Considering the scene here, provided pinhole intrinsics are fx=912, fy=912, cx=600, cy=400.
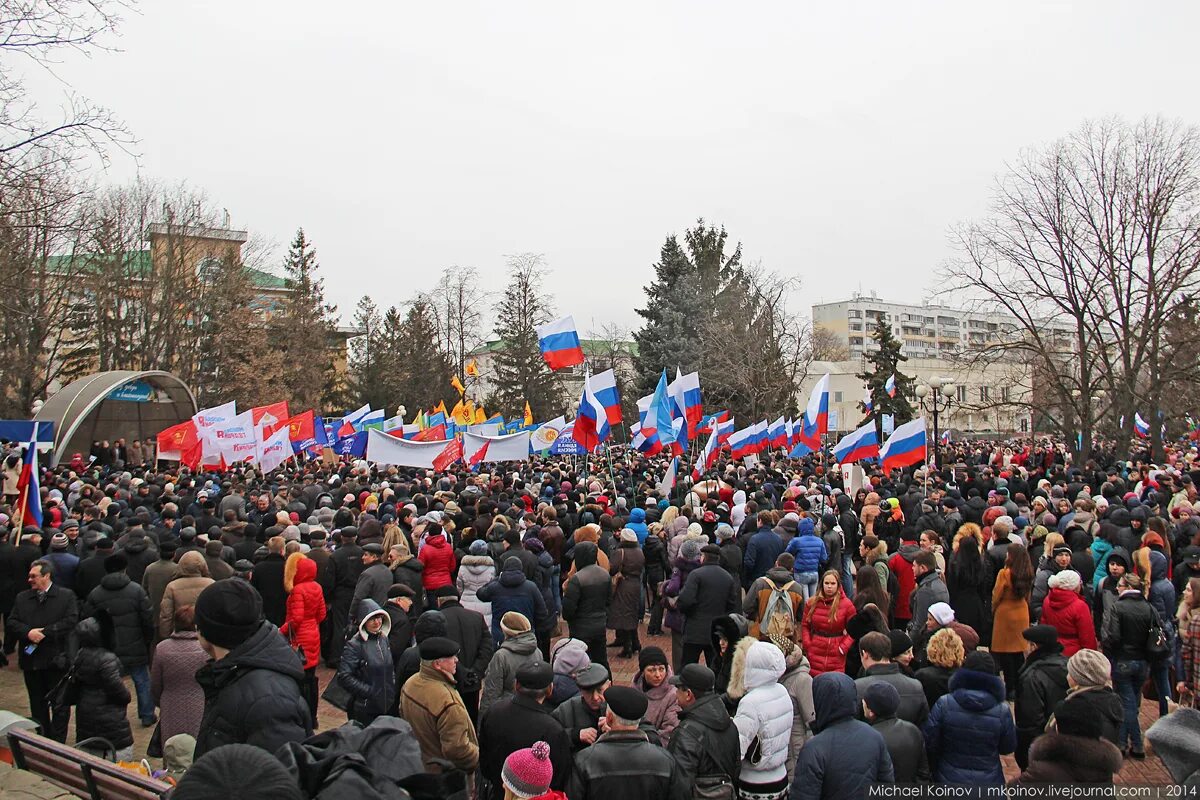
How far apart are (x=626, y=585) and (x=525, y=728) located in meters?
5.57

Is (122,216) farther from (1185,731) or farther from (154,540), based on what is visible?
(1185,731)

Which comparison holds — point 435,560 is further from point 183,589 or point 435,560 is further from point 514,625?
point 514,625

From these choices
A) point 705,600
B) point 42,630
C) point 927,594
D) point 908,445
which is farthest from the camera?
point 908,445

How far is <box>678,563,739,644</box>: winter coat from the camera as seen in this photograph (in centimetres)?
871

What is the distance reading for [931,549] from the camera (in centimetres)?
929

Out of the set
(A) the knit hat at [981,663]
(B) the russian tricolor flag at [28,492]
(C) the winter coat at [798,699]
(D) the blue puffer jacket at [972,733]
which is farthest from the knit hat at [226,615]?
(B) the russian tricolor flag at [28,492]

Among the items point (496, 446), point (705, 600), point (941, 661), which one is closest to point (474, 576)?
point (705, 600)

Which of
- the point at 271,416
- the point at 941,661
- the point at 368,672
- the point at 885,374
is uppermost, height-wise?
the point at 885,374

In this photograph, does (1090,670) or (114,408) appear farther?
(114,408)

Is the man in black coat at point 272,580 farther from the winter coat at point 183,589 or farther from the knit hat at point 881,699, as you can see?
the knit hat at point 881,699

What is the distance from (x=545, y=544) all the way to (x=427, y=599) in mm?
1799

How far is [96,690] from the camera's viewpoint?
6430 millimetres

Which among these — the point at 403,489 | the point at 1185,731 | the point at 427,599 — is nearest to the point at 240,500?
the point at 403,489

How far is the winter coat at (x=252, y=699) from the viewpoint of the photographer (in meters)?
3.97
